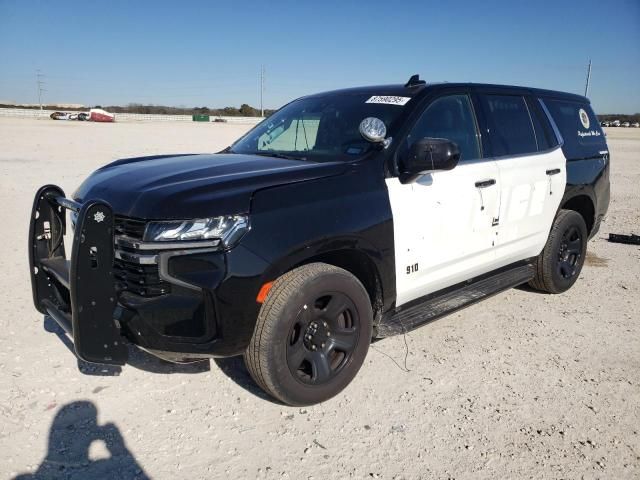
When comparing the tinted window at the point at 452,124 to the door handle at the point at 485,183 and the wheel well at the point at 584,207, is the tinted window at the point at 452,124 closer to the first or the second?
the door handle at the point at 485,183

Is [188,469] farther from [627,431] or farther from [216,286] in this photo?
[627,431]

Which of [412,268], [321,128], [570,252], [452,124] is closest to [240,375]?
[412,268]

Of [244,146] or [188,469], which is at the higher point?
[244,146]

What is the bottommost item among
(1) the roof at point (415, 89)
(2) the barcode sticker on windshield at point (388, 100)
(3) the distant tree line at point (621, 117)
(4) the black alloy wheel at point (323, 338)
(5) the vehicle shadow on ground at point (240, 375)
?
(5) the vehicle shadow on ground at point (240, 375)

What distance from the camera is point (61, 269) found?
3.11 m

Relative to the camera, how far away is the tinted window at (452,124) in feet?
11.7

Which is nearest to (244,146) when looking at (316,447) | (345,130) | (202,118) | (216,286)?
(345,130)

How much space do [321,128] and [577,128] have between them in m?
2.88

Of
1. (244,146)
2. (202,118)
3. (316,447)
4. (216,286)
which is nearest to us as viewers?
(216,286)

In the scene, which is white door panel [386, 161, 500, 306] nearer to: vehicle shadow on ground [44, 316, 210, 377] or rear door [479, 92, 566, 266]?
rear door [479, 92, 566, 266]

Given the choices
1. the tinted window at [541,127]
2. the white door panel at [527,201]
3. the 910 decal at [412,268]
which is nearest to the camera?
the 910 decal at [412,268]

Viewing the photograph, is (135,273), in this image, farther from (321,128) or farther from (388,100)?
(388,100)

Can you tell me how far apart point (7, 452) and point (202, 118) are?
81093 millimetres

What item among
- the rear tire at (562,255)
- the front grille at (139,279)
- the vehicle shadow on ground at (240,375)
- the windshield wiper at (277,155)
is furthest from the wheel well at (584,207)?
the front grille at (139,279)
